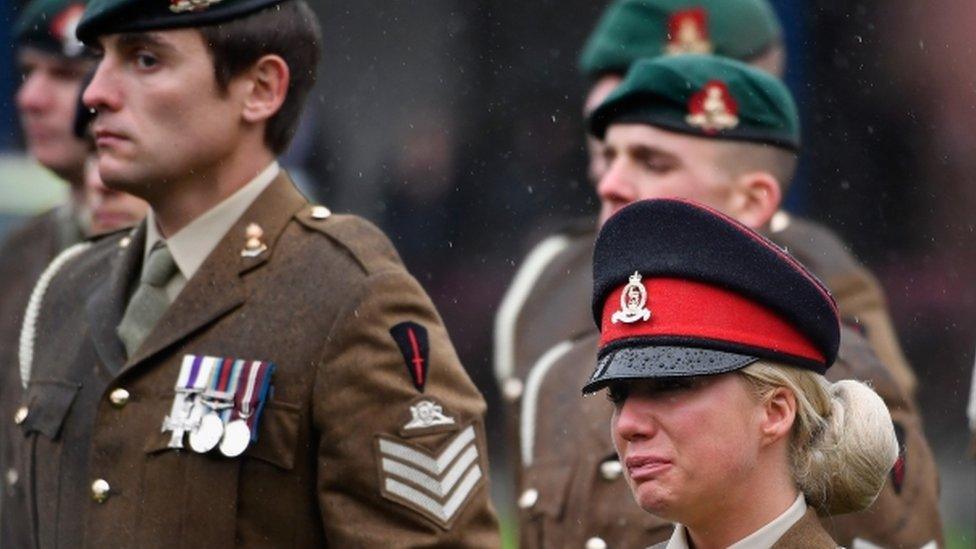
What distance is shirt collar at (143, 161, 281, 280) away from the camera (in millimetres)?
5719

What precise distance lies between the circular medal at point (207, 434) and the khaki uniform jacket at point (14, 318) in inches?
26.1

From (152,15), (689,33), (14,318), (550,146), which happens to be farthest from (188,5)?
(550,146)

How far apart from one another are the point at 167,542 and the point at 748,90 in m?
2.01

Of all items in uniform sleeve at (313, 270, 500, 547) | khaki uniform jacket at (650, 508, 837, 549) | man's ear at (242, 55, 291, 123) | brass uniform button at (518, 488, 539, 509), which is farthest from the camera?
brass uniform button at (518, 488, 539, 509)

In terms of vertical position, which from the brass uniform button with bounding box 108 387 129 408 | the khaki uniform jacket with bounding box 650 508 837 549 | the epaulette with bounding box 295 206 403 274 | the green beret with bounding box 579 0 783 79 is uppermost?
the green beret with bounding box 579 0 783 79

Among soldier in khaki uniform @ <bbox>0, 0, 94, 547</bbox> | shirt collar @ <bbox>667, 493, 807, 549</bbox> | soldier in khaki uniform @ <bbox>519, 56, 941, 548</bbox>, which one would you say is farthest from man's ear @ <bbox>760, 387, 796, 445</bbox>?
soldier in khaki uniform @ <bbox>0, 0, 94, 547</bbox>

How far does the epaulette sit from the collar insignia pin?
102mm

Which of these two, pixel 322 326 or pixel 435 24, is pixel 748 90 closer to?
pixel 322 326

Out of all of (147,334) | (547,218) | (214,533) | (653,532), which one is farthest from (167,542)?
(547,218)

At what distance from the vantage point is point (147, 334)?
570 cm

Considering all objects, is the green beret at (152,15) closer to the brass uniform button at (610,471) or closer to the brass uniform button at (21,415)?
the brass uniform button at (21,415)

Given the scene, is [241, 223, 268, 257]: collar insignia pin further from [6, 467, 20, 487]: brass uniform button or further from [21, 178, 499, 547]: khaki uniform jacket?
[6, 467, 20, 487]: brass uniform button

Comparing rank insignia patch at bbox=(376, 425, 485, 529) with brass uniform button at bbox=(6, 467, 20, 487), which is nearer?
rank insignia patch at bbox=(376, 425, 485, 529)

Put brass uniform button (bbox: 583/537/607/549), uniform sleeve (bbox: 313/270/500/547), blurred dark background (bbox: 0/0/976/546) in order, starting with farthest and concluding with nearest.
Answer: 1. blurred dark background (bbox: 0/0/976/546)
2. brass uniform button (bbox: 583/537/607/549)
3. uniform sleeve (bbox: 313/270/500/547)
